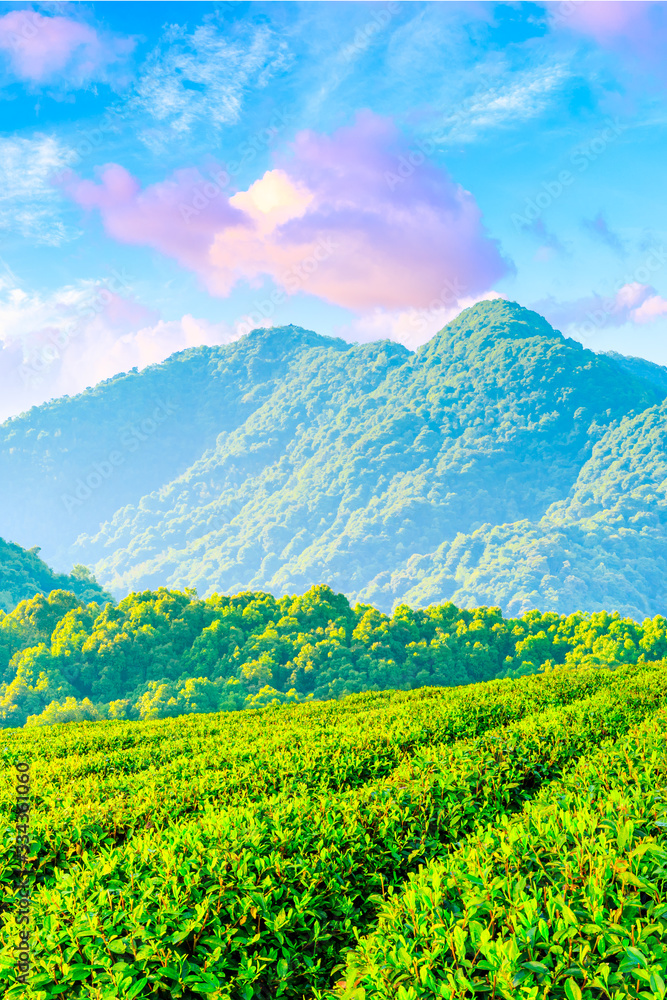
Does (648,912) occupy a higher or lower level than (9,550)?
lower

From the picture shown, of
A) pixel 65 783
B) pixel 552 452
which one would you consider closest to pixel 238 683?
pixel 65 783

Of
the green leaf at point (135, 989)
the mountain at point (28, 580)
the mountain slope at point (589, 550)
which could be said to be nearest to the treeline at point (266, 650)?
the mountain at point (28, 580)

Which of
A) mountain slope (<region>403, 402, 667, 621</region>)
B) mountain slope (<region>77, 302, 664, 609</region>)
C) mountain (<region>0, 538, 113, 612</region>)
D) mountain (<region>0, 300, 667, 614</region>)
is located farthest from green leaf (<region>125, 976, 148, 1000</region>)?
mountain slope (<region>77, 302, 664, 609</region>)

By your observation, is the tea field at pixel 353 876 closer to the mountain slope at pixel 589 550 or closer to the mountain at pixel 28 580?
the mountain at pixel 28 580

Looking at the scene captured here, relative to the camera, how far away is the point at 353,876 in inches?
169

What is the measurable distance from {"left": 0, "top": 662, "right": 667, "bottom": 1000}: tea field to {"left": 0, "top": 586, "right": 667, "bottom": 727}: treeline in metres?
21.4

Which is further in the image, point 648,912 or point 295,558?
point 295,558

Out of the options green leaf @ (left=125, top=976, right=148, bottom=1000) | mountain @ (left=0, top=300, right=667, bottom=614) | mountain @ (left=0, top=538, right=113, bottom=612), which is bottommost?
green leaf @ (left=125, top=976, right=148, bottom=1000)

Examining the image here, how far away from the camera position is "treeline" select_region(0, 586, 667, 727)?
28672mm

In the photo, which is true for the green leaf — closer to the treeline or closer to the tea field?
the tea field

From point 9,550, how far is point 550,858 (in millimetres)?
64908

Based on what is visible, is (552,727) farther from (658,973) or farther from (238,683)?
(238,683)

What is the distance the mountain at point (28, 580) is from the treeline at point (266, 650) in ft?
74.3

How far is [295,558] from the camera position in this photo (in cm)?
17275
